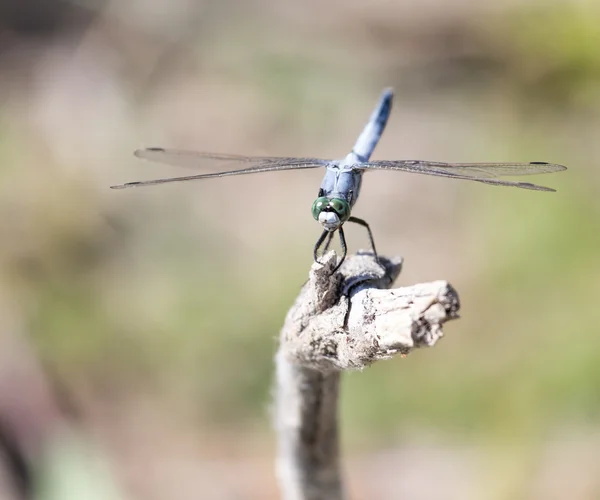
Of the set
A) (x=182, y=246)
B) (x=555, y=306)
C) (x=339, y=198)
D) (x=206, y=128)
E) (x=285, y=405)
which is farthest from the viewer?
(x=206, y=128)

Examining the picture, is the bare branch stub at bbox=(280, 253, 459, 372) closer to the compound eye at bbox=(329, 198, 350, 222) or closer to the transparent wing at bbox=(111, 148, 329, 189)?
the compound eye at bbox=(329, 198, 350, 222)

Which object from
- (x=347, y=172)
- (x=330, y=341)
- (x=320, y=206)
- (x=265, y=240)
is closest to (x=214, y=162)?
(x=347, y=172)

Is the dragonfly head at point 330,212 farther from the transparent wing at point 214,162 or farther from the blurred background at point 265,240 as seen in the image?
the blurred background at point 265,240

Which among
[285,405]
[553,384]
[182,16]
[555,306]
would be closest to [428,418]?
[553,384]

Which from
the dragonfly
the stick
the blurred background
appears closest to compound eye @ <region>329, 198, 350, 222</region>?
the dragonfly

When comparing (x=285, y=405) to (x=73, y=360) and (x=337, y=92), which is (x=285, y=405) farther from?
(x=337, y=92)

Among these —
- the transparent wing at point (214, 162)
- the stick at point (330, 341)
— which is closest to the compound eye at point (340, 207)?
the transparent wing at point (214, 162)
